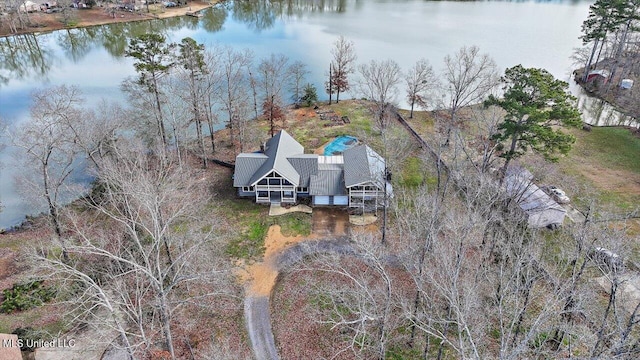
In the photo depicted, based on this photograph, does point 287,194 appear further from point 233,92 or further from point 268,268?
point 233,92

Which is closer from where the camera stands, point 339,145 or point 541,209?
point 541,209

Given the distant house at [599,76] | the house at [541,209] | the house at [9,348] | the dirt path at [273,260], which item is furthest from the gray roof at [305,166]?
the distant house at [599,76]

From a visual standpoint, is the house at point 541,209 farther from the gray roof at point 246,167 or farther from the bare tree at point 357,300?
the gray roof at point 246,167

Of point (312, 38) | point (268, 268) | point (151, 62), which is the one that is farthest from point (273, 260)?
point (312, 38)

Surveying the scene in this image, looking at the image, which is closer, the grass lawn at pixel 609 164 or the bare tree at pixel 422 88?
the grass lawn at pixel 609 164

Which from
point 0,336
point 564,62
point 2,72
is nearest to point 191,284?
point 0,336

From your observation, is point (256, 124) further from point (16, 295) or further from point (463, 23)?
point (463, 23)
